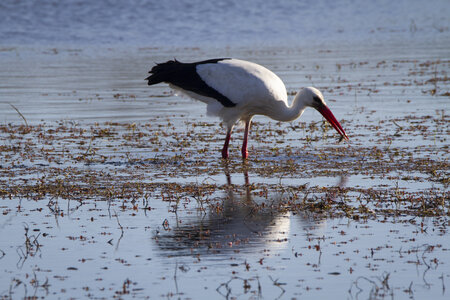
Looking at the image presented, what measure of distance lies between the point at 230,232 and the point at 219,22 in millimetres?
29685

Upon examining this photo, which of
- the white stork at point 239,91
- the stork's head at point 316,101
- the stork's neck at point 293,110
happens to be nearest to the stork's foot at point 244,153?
the white stork at point 239,91

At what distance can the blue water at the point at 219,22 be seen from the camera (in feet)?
101

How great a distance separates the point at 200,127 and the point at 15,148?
10.8 feet

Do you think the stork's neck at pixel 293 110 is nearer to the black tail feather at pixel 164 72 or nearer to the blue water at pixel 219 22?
the black tail feather at pixel 164 72

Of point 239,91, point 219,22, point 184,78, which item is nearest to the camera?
point 239,91

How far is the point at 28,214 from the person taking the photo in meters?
7.36

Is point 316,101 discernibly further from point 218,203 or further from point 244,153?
point 218,203

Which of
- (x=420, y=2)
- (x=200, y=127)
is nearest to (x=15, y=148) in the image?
(x=200, y=127)

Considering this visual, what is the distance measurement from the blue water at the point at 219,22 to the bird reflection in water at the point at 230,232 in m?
21.8

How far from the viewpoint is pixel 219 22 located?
3572 centimetres

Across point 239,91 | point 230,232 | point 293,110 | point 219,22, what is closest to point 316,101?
point 293,110

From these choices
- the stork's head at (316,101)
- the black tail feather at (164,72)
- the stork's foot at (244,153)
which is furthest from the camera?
the black tail feather at (164,72)

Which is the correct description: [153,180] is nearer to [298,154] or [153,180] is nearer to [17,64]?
[298,154]

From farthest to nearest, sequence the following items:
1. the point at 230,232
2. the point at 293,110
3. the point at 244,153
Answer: the point at 293,110, the point at 244,153, the point at 230,232
